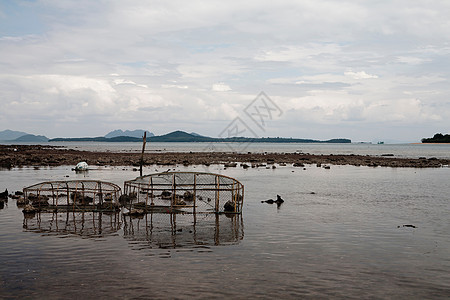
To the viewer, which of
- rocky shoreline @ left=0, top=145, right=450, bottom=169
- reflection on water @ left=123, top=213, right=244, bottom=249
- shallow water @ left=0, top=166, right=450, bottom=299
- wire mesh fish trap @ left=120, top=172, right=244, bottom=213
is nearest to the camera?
shallow water @ left=0, top=166, right=450, bottom=299

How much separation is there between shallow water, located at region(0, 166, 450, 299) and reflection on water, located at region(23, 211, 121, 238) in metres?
0.09

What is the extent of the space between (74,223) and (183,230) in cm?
616

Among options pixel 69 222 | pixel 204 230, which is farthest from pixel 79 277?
pixel 69 222

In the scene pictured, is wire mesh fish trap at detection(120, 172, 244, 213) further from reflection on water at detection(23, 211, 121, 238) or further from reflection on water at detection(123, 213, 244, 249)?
reflection on water at detection(23, 211, 121, 238)

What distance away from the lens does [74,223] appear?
21000mm

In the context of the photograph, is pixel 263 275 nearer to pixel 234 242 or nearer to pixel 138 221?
pixel 234 242

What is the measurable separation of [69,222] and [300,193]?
2047 cm

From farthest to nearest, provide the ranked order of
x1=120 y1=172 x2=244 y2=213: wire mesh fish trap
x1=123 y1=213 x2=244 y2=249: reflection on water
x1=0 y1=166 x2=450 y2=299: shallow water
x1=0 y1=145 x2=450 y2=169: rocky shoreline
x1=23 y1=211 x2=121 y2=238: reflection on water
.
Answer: x1=0 y1=145 x2=450 y2=169: rocky shoreline → x1=120 y1=172 x2=244 y2=213: wire mesh fish trap → x1=23 y1=211 x2=121 y2=238: reflection on water → x1=123 y1=213 x2=244 y2=249: reflection on water → x1=0 y1=166 x2=450 y2=299: shallow water

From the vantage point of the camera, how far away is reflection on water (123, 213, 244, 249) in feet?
57.1

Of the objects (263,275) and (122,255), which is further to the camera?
(122,255)

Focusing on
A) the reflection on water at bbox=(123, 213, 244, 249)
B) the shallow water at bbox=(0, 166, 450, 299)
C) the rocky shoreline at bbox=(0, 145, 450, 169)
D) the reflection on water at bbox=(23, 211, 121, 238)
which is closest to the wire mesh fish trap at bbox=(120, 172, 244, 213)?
the reflection on water at bbox=(123, 213, 244, 249)

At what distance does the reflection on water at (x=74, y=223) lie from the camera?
62.8 ft

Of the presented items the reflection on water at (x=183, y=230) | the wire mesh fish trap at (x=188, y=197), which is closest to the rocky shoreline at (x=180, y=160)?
the wire mesh fish trap at (x=188, y=197)

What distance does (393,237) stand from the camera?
61.4 ft
